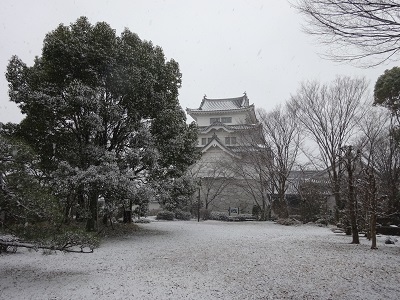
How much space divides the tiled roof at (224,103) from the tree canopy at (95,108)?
23.6 metres

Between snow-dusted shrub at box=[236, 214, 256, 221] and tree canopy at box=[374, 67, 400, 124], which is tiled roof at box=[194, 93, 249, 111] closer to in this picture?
snow-dusted shrub at box=[236, 214, 256, 221]

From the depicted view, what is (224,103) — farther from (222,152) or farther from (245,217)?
(245,217)

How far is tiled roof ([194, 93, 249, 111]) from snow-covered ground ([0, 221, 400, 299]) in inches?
1082

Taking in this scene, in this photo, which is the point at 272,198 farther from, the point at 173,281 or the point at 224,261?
the point at 173,281

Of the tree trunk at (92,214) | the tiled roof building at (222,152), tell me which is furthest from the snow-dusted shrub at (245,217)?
the tree trunk at (92,214)

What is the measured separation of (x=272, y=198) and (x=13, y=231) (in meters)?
19.7

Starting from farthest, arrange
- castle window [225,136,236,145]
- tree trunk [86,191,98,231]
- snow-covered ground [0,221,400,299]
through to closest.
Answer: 1. castle window [225,136,236,145]
2. tree trunk [86,191,98,231]
3. snow-covered ground [0,221,400,299]

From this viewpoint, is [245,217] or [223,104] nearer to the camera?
[245,217]

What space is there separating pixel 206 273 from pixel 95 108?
277 inches

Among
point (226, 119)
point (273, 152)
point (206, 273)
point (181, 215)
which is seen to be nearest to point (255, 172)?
point (273, 152)

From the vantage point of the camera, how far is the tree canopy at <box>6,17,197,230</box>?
33.3 ft

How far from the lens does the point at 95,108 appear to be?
34.6 ft

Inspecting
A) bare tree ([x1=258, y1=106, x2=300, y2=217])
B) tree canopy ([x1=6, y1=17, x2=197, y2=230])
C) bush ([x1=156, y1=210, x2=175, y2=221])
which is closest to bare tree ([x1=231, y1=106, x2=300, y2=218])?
bare tree ([x1=258, y1=106, x2=300, y2=217])

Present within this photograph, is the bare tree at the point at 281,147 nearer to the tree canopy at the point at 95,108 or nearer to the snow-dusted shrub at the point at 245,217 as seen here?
the snow-dusted shrub at the point at 245,217
